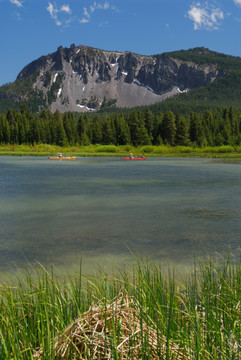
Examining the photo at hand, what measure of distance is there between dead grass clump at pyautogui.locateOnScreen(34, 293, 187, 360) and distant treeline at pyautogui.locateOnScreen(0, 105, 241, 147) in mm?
109613

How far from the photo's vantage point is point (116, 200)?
57.2ft

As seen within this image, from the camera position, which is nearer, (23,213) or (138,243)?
(138,243)

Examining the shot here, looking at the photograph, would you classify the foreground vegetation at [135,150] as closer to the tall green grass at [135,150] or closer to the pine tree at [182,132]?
the tall green grass at [135,150]

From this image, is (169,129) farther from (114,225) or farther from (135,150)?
(114,225)

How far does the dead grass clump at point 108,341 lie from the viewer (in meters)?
2.96

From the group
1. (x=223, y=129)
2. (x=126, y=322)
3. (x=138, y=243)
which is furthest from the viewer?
(x=223, y=129)

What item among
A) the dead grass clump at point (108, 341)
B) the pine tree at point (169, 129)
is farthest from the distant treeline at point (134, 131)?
the dead grass clump at point (108, 341)

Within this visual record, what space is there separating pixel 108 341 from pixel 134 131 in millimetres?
122884

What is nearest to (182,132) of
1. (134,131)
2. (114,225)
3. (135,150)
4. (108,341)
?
(134,131)

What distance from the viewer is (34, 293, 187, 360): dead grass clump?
2963 millimetres

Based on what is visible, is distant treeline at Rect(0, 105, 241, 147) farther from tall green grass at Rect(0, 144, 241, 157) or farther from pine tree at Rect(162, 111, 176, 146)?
tall green grass at Rect(0, 144, 241, 157)

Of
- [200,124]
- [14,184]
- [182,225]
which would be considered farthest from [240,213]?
[200,124]

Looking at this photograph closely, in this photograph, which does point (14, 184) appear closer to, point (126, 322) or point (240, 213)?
point (240, 213)

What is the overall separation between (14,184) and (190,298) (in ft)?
68.1
